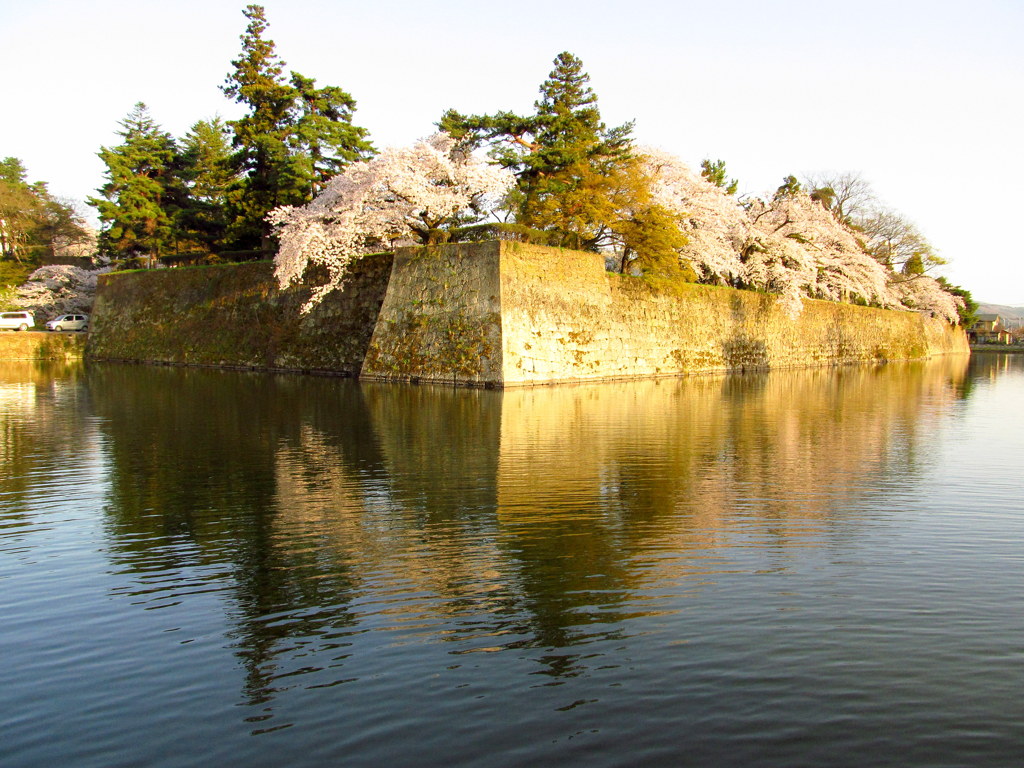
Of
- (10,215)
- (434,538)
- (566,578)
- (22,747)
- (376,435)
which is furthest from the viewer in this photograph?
(10,215)

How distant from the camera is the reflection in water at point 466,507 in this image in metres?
4.68

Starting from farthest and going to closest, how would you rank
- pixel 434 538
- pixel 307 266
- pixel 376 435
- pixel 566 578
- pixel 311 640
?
pixel 307 266
pixel 376 435
pixel 434 538
pixel 566 578
pixel 311 640

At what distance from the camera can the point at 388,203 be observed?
23.0 meters

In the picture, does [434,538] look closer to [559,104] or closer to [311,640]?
[311,640]

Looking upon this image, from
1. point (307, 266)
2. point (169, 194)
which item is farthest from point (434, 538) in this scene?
point (169, 194)

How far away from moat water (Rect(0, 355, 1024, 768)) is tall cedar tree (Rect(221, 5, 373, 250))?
20.2 metres

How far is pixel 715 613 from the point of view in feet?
15.4

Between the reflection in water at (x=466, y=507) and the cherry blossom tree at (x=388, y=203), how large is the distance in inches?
355

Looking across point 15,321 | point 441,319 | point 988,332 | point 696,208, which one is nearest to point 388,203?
point 441,319

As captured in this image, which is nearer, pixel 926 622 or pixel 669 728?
pixel 669 728

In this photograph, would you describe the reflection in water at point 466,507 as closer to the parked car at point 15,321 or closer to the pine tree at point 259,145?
the pine tree at point 259,145

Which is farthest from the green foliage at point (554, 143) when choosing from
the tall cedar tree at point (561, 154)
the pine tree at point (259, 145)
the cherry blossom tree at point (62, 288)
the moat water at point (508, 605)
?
the cherry blossom tree at point (62, 288)

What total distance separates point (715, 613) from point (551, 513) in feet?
8.56

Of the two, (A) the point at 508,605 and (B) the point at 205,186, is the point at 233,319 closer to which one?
(B) the point at 205,186
